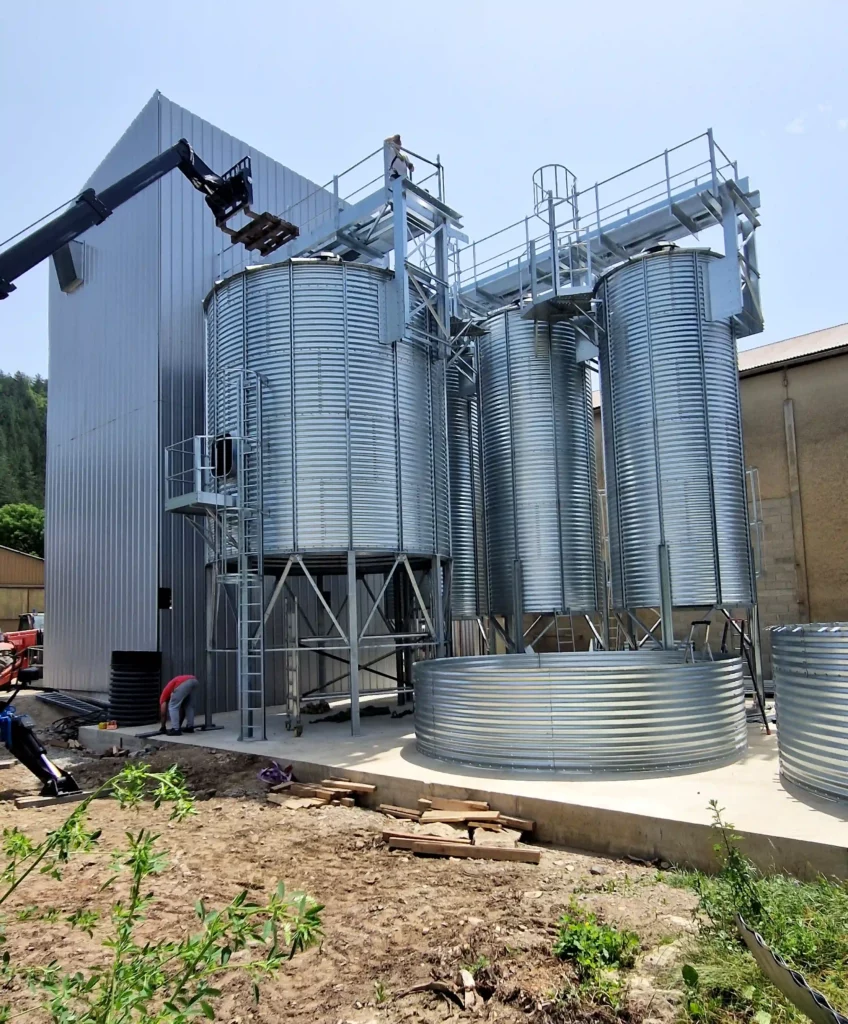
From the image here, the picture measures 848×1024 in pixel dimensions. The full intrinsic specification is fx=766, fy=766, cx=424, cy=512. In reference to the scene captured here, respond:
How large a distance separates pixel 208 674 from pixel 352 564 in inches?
168

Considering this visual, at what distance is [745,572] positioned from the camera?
14.8 meters

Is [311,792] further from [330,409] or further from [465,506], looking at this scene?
[465,506]

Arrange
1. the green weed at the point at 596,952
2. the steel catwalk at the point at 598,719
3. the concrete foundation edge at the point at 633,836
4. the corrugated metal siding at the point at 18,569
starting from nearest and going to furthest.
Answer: the green weed at the point at 596,952, the concrete foundation edge at the point at 633,836, the steel catwalk at the point at 598,719, the corrugated metal siding at the point at 18,569

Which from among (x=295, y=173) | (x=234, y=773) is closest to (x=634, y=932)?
(x=234, y=773)

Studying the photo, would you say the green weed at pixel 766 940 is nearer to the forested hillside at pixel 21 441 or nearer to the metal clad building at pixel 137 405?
the metal clad building at pixel 137 405

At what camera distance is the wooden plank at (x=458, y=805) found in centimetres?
870

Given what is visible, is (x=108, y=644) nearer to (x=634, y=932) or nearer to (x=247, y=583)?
(x=247, y=583)

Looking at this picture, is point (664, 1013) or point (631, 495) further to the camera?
point (631, 495)

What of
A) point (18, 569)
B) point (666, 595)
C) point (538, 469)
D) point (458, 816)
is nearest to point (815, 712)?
point (458, 816)

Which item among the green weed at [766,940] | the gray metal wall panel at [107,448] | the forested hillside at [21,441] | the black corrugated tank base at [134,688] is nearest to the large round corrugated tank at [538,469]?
the black corrugated tank base at [134,688]

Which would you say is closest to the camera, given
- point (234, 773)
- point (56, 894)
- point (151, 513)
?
point (56, 894)

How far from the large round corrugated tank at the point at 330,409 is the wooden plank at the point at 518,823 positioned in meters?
Answer: 6.62

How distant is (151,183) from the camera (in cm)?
1739

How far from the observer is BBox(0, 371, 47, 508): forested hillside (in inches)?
3280
